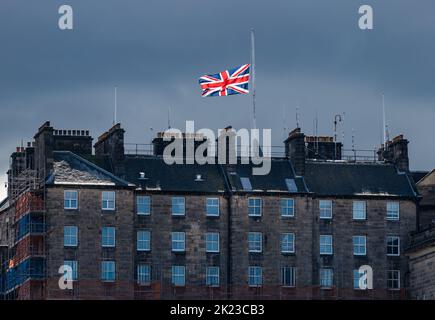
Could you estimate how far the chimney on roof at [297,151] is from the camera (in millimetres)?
126812

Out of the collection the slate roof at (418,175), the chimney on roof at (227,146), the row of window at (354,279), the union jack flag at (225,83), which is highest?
the union jack flag at (225,83)

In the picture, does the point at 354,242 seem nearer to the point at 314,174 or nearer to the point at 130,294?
the point at 314,174

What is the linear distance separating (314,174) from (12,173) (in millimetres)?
25177

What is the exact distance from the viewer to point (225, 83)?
12344 cm

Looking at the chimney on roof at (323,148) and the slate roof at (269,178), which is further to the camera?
the chimney on roof at (323,148)

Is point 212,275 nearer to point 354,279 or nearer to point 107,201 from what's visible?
point 107,201

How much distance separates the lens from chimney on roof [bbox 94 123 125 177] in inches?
4865

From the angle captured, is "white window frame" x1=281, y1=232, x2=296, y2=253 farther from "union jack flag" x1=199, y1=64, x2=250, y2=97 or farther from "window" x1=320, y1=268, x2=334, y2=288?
"union jack flag" x1=199, y1=64, x2=250, y2=97

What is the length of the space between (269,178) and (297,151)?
3315mm

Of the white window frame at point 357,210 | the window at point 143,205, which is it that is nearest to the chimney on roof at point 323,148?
the white window frame at point 357,210

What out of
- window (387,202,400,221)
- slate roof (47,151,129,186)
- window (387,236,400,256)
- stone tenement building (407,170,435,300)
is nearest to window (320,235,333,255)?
window (387,236,400,256)

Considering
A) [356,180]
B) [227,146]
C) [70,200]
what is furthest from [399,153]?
[70,200]

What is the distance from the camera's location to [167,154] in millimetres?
126625

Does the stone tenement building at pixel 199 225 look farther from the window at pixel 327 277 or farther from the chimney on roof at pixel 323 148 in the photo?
the chimney on roof at pixel 323 148
